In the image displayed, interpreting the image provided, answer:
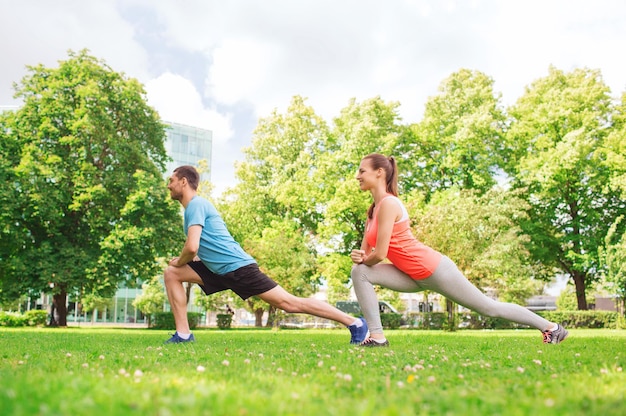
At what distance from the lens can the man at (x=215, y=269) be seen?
7.01m

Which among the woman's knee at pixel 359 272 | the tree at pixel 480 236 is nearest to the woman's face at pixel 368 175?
the woman's knee at pixel 359 272

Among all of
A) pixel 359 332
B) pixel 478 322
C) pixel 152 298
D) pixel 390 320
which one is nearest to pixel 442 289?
pixel 359 332

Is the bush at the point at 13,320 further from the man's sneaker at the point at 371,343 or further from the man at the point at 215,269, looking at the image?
the man's sneaker at the point at 371,343

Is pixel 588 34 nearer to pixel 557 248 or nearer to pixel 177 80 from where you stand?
pixel 557 248

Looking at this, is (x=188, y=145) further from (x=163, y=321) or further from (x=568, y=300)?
(x=568, y=300)

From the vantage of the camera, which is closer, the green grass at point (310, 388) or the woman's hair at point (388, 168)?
the green grass at point (310, 388)

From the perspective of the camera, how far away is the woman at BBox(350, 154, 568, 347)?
637 cm

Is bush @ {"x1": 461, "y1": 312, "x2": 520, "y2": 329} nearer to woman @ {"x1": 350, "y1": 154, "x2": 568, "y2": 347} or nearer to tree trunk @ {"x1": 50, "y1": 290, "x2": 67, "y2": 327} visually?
tree trunk @ {"x1": 50, "y1": 290, "x2": 67, "y2": 327}

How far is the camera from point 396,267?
6.77 meters

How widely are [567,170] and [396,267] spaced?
96.0ft

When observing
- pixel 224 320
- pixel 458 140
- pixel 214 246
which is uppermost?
pixel 458 140

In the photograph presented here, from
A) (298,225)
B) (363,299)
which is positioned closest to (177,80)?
(298,225)

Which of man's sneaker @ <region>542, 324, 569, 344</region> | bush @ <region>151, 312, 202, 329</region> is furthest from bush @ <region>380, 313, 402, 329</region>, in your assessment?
man's sneaker @ <region>542, 324, 569, 344</region>

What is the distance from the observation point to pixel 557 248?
34594mm
